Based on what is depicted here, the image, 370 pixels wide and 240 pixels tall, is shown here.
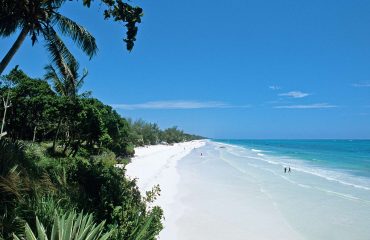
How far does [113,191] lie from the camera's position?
7699 mm

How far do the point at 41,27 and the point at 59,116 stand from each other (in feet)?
42.9

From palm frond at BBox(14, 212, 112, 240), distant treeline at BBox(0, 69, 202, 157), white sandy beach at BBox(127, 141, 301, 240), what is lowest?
white sandy beach at BBox(127, 141, 301, 240)

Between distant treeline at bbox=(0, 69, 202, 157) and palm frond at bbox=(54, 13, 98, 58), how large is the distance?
27.6 feet

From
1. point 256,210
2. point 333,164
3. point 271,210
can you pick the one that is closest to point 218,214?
point 256,210

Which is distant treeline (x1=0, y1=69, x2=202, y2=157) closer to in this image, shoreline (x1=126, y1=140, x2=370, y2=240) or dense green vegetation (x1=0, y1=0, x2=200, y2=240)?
shoreline (x1=126, y1=140, x2=370, y2=240)

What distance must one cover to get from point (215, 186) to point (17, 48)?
14670mm

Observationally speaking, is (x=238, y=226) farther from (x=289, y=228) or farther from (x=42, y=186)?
(x=42, y=186)

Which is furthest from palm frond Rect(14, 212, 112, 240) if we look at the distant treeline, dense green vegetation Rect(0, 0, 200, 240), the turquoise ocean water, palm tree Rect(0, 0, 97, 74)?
the turquoise ocean water

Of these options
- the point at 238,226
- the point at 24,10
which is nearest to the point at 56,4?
the point at 24,10

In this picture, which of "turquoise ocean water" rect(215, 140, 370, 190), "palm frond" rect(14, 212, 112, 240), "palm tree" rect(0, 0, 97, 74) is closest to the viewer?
"palm frond" rect(14, 212, 112, 240)

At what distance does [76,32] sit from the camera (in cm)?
1083

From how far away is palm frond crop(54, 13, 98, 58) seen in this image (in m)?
10.7

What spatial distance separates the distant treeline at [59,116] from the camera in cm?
2166

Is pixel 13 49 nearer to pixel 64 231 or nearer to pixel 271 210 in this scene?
pixel 64 231
